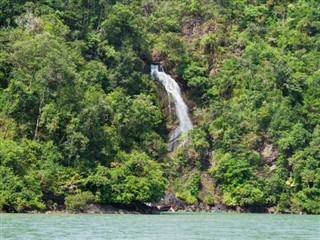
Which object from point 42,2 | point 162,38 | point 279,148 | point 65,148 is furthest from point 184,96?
point 65,148

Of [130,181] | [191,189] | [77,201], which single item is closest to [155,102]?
[191,189]

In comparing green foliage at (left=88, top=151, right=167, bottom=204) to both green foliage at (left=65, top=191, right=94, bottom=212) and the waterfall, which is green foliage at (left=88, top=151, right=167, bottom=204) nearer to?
green foliage at (left=65, top=191, right=94, bottom=212)

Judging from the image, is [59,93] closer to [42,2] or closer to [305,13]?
[42,2]

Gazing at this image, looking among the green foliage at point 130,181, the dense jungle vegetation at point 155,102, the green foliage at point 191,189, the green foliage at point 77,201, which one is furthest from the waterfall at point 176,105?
the green foliage at point 77,201

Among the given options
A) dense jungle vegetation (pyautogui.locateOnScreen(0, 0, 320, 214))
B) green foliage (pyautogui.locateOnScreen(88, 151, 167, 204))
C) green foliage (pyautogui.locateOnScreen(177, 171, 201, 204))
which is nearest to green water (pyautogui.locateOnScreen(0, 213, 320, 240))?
dense jungle vegetation (pyautogui.locateOnScreen(0, 0, 320, 214))

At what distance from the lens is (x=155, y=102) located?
2557 inches

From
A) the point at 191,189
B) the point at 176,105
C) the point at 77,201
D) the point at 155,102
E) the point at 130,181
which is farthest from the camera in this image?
the point at 176,105

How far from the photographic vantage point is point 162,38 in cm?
7000

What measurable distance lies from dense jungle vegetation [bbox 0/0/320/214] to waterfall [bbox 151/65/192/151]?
849 mm

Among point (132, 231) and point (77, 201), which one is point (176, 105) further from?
point (132, 231)

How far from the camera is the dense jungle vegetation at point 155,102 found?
48625 mm

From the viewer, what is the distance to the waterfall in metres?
64.2

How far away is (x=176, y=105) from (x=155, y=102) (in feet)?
7.41

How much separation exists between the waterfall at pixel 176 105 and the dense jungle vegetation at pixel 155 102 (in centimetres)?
85
